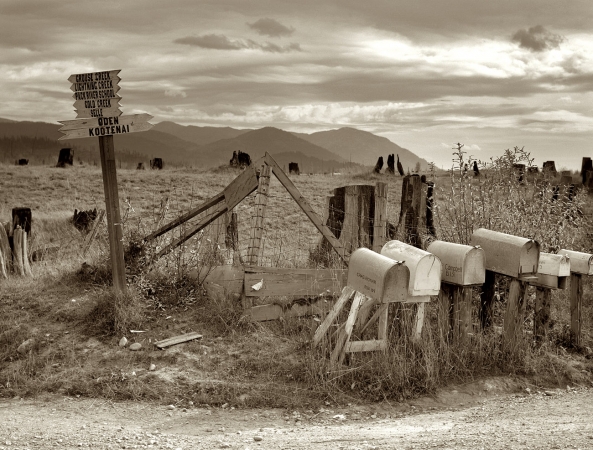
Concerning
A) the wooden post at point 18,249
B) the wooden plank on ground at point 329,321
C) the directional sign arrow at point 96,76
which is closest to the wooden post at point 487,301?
the wooden plank on ground at point 329,321

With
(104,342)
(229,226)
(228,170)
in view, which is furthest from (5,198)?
(104,342)

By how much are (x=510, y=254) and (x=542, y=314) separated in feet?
3.21

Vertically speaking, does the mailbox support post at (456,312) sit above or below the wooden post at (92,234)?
below

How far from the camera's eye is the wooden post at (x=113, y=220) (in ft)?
24.8

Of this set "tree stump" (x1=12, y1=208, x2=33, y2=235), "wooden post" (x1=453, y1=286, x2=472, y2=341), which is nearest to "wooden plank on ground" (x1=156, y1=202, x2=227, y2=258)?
"wooden post" (x1=453, y1=286, x2=472, y2=341)

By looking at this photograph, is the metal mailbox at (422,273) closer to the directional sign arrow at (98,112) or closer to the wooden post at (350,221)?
the wooden post at (350,221)

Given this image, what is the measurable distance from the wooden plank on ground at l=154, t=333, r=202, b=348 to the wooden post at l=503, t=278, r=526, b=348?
3247mm

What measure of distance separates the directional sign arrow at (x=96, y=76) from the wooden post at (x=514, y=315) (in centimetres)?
510

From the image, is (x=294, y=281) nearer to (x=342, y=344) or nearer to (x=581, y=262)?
(x=342, y=344)

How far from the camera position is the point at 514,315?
6.59 meters

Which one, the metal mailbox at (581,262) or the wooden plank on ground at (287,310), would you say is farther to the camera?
the wooden plank on ground at (287,310)

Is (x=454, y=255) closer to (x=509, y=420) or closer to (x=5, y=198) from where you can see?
(x=509, y=420)

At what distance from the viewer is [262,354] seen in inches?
258

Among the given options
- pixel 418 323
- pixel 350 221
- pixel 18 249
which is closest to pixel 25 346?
pixel 18 249
